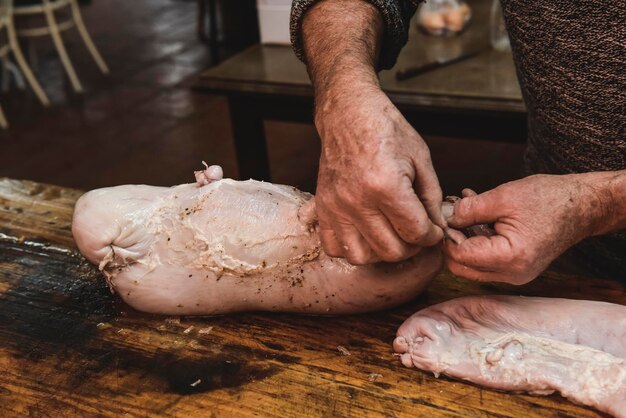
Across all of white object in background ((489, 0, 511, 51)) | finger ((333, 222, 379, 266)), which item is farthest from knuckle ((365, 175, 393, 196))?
white object in background ((489, 0, 511, 51))

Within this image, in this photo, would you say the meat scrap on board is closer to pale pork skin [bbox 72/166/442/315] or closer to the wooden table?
pale pork skin [bbox 72/166/442/315]

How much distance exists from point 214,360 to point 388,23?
0.86m

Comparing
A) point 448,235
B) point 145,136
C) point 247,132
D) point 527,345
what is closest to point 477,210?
point 448,235

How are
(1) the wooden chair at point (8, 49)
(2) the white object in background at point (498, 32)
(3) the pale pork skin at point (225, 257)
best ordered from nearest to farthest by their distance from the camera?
(3) the pale pork skin at point (225, 257)
(2) the white object in background at point (498, 32)
(1) the wooden chair at point (8, 49)

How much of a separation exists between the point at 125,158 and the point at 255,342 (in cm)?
304

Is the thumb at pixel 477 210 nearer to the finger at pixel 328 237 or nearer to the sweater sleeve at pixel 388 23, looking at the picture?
the finger at pixel 328 237

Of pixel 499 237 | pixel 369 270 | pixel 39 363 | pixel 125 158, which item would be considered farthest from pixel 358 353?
pixel 125 158

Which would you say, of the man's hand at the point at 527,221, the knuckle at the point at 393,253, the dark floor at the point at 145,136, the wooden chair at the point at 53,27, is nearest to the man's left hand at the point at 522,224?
the man's hand at the point at 527,221

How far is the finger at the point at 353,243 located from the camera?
4.06ft

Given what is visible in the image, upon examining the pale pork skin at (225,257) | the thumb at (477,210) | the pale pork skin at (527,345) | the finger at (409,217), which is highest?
the finger at (409,217)

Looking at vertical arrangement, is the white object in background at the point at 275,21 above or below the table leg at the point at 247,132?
above

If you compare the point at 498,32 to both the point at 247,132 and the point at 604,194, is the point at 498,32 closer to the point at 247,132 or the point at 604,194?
the point at 247,132

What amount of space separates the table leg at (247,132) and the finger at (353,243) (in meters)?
1.65

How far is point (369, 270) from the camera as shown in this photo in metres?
1.44
